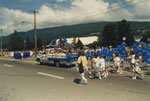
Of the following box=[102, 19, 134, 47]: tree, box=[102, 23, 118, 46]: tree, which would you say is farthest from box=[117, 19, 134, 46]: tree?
box=[102, 23, 118, 46]: tree

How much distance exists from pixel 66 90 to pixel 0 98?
9.05 feet

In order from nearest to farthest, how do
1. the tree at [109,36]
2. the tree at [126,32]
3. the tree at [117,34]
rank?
the tree at [126,32]
the tree at [117,34]
the tree at [109,36]

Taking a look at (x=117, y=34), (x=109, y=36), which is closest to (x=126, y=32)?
(x=117, y=34)

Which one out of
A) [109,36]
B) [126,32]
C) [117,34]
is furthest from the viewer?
[109,36]

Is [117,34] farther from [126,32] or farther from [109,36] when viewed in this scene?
[126,32]

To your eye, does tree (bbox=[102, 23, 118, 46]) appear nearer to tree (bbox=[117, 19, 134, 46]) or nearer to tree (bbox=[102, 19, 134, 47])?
tree (bbox=[102, 19, 134, 47])

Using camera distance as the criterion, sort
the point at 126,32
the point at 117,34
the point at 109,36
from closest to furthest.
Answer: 1. the point at 126,32
2. the point at 117,34
3. the point at 109,36

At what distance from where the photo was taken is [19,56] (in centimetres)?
2417

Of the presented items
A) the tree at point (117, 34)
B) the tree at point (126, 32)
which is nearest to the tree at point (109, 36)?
the tree at point (117, 34)

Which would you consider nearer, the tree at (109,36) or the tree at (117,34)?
the tree at (117,34)

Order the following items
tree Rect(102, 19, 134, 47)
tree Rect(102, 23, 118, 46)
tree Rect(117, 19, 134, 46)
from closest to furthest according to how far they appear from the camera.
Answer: tree Rect(117, 19, 134, 46) < tree Rect(102, 19, 134, 47) < tree Rect(102, 23, 118, 46)

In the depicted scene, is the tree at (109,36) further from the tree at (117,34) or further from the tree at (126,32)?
the tree at (126,32)

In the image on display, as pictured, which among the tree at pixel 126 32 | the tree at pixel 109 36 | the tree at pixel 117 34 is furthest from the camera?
the tree at pixel 109 36

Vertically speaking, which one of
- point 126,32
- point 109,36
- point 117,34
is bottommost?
point 109,36
